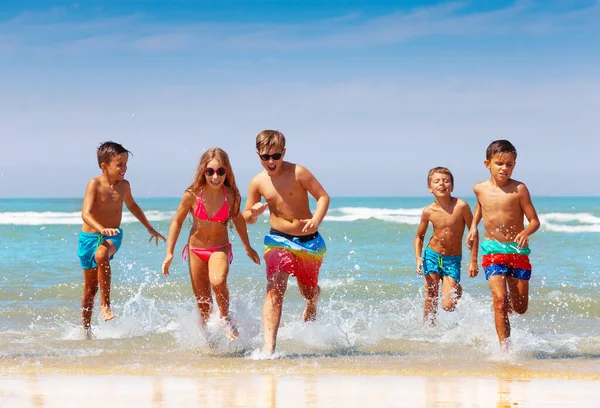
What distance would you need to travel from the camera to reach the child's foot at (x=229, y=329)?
6.65 meters

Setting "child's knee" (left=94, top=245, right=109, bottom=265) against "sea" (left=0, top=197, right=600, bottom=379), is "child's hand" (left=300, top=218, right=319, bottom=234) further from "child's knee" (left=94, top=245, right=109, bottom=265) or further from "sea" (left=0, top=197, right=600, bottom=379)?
"child's knee" (left=94, top=245, right=109, bottom=265)

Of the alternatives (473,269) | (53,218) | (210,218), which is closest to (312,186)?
(210,218)

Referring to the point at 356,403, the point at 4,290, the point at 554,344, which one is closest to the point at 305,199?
the point at 356,403

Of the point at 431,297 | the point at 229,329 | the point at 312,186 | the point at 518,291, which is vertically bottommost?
the point at 229,329

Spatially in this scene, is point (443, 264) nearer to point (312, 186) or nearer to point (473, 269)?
point (473, 269)

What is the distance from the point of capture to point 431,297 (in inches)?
328

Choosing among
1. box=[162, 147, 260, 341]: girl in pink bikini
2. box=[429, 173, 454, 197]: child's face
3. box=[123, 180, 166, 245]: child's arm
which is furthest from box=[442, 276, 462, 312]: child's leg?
box=[123, 180, 166, 245]: child's arm

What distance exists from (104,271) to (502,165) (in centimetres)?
382

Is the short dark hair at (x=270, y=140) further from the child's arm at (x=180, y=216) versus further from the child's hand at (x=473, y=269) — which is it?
the child's hand at (x=473, y=269)

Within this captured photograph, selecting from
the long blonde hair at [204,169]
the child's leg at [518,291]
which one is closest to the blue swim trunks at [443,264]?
the child's leg at [518,291]

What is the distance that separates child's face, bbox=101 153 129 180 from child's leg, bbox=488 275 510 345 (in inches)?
142

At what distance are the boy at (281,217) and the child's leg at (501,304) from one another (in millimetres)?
1438

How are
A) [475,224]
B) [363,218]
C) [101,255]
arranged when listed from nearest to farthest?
1. [475,224]
2. [101,255]
3. [363,218]

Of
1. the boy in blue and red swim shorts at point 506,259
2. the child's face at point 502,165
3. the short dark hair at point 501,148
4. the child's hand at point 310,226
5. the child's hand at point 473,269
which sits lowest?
the child's hand at point 473,269
